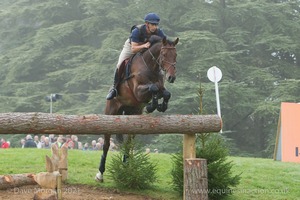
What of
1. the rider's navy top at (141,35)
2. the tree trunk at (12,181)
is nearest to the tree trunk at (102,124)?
the rider's navy top at (141,35)

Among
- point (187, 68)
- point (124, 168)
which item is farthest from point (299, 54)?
point (124, 168)

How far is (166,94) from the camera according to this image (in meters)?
6.59

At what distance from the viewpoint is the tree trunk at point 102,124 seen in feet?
17.9

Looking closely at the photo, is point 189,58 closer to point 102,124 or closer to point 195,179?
point 195,179

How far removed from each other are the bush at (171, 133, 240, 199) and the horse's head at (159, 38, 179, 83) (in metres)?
1.47

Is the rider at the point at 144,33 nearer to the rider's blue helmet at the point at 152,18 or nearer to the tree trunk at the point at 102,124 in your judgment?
the rider's blue helmet at the point at 152,18

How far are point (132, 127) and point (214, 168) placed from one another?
1.74 meters

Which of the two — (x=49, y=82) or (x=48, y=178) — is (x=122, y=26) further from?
(x=48, y=178)

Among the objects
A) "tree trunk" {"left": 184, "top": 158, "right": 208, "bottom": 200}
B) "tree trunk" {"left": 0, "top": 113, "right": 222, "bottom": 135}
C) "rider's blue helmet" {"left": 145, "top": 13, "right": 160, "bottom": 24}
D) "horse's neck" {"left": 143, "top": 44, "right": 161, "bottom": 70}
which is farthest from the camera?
"rider's blue helmet" {"left": 145, "top": 13, "right": 160, "bottom": 24}

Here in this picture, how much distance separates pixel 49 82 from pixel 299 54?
14659 millimetres

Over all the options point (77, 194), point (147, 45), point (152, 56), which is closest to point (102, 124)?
point (152, 56)

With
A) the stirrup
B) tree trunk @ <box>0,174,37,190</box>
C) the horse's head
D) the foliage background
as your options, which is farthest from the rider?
the foliage background

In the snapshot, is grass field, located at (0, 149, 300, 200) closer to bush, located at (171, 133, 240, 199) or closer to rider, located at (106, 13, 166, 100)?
bush, located at (171, 133, 240, 199)

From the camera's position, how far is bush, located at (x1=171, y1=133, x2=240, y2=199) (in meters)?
7.24
